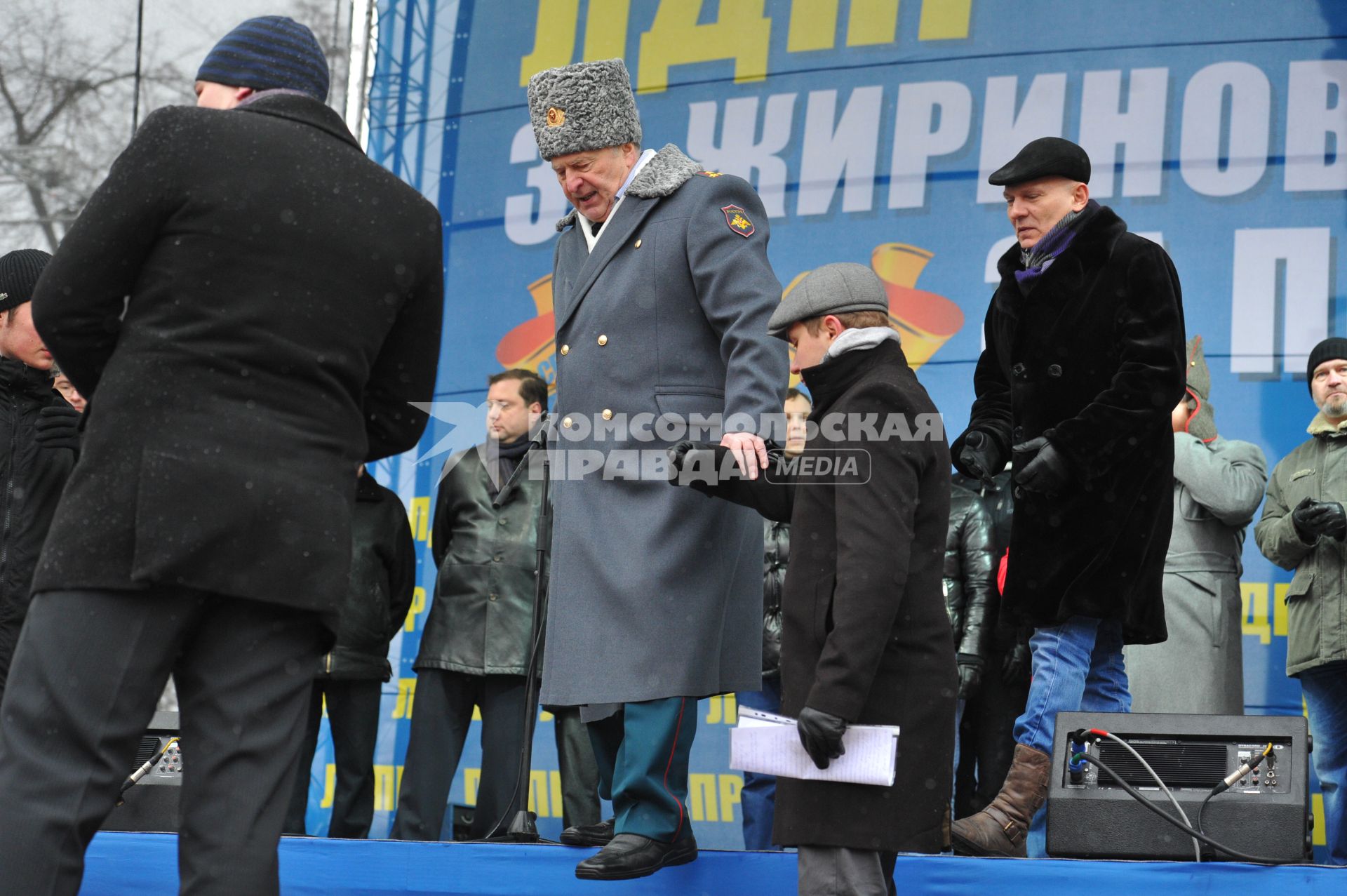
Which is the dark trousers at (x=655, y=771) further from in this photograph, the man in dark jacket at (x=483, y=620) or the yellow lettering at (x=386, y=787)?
the yellow lettering at (x=386, y=787)

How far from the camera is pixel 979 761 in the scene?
217 inches

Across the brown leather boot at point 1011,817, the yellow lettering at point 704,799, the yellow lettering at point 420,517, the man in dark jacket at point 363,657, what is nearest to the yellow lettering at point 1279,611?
the yellow lettering at point 704,799

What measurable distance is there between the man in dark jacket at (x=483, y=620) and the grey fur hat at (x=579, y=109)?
6.03 ft

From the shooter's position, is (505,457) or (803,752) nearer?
(803,752)

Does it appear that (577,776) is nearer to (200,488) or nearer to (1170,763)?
(1170,763)

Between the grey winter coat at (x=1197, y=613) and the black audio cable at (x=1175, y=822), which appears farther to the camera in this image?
the grey winter coat at (x=1197, y=613)

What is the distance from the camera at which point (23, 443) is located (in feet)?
13.9

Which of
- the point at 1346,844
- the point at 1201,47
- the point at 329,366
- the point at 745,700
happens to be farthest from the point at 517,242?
the point at 329,366

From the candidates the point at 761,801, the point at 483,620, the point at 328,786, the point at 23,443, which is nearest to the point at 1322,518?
the point at 761,801

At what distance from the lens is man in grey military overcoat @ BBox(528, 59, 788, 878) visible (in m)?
3.27

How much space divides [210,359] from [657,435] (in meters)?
1.43

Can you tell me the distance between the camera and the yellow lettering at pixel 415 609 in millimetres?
7176

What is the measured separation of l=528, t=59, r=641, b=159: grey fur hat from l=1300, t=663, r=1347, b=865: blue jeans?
117 inches

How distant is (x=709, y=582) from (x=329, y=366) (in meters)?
1.35
